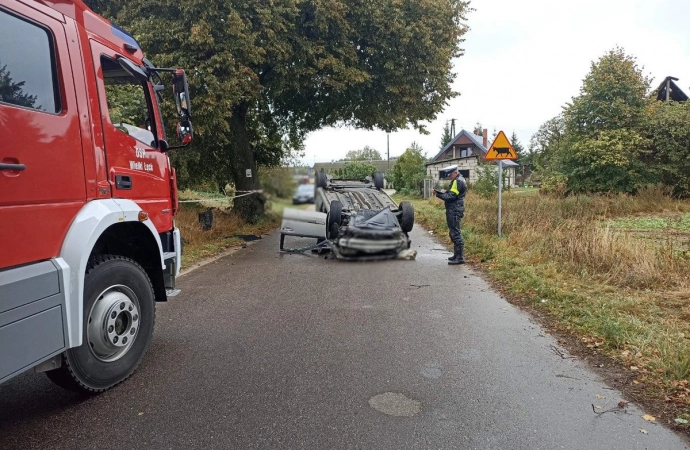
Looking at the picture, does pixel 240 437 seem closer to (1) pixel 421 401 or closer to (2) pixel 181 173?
(1) pixel 421 401

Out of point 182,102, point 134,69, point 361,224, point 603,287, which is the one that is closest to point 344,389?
point 361,224

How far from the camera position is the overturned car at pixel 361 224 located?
→ 11.0ft

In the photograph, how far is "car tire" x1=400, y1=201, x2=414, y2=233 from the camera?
12.2ft

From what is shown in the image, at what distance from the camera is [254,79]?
1185 cm

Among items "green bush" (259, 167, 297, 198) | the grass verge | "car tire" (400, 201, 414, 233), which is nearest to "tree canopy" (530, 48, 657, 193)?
the grass verge

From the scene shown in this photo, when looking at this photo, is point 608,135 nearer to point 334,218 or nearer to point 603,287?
point 603,287

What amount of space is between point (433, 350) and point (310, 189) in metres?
2.39

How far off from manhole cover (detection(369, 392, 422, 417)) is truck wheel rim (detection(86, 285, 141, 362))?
2.07m

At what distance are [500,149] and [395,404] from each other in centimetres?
816

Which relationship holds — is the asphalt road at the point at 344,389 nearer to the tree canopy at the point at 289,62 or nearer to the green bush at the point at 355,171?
the green bush at the point at 355,171

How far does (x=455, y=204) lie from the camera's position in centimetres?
798

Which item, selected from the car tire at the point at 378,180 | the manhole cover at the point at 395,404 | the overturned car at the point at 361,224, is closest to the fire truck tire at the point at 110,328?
the overturned car at the point at 361,224

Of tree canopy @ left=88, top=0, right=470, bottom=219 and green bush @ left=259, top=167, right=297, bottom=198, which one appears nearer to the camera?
green bush @ left=259, top=167, right=297, bottom=198

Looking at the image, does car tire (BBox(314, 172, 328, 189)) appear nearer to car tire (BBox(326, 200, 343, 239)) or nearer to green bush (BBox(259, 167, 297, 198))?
green bush (BBox(259, 167, 297, 198))
